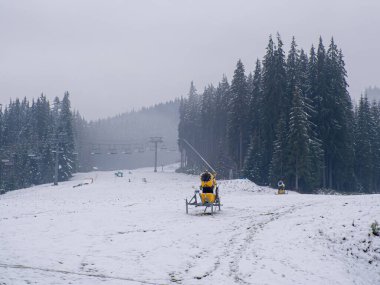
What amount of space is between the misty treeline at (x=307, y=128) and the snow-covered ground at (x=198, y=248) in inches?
1028

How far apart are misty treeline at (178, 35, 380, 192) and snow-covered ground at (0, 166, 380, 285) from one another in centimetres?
2611

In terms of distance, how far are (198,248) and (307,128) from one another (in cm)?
3584

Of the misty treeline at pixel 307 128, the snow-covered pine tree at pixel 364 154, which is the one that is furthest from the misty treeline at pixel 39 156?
the snow-covered pine tree at pixel 364 154

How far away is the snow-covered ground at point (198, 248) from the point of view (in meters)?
10.5

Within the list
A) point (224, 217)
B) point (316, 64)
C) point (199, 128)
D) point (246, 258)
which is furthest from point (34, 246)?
point (199, 128)

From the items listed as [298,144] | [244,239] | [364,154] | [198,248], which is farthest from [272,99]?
[198,248]

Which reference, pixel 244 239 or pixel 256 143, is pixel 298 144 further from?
pixel 244 239

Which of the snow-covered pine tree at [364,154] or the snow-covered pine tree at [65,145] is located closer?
the snow-covered pine tree at [364,154]

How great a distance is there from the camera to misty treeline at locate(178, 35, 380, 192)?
147 feet

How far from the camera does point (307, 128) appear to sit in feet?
151

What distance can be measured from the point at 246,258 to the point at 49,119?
9160 cm

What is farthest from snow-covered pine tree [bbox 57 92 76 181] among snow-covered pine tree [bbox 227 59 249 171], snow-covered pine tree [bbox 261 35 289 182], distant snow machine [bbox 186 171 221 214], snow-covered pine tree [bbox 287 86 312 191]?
distant snow machine [bbox 186 171 221 214]

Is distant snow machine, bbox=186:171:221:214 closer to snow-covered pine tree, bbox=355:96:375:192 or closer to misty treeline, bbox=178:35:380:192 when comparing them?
misty treeline, bbox=178:35:380:192

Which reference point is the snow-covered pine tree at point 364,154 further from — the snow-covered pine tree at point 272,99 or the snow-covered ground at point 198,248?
the snow-covered ground at point 198,248
